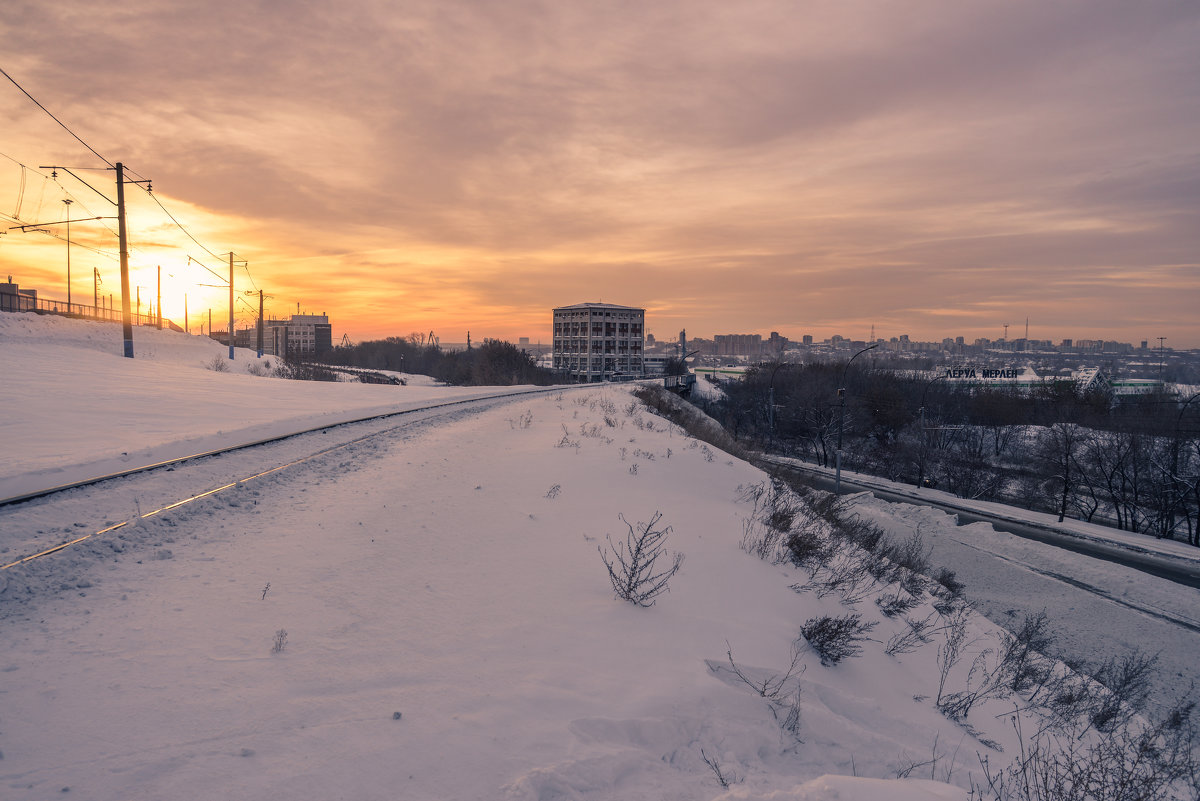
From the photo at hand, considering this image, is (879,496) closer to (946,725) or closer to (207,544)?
(946,725)

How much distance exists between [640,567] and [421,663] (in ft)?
8.47

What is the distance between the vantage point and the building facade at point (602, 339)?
13025cm

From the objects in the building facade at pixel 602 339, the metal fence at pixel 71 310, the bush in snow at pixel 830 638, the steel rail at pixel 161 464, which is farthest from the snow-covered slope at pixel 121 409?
the building facade at pixel 602 339

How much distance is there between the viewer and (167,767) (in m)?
3.04

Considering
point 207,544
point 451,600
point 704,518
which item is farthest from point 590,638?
point 704,518

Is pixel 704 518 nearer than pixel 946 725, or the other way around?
pixel 946 725

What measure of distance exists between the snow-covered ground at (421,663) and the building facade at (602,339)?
120 meters

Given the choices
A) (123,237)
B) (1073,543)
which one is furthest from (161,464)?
(1073,543)

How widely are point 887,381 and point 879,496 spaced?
1874 inches

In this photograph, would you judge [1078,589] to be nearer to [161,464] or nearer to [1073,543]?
[1073,543]

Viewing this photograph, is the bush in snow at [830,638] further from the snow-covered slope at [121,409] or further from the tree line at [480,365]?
the tree line at [480,365]

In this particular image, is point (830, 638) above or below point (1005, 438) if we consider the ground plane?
above

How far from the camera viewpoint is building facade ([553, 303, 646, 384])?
427 feet

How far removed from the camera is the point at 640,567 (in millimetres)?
6148
